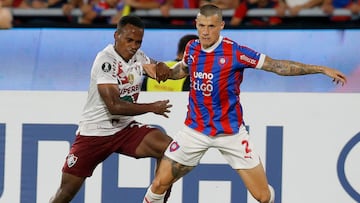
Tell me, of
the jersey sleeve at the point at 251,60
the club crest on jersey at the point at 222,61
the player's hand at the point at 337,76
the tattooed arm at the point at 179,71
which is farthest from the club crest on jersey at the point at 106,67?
the player's hand at the point at 337,76

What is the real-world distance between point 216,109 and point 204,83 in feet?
0.75

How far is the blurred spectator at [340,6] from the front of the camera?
12.2 m

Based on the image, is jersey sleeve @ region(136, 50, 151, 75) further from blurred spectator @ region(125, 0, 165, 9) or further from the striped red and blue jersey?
blurred spectator @ region(125, 0, 165, 9)

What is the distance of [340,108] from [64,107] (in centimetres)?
242

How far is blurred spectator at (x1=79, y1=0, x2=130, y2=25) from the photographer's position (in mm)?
12805

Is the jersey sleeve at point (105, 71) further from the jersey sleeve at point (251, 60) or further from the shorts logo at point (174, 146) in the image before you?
the jersey sleeve at point (251, 60)

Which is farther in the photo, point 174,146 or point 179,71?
point 179,71

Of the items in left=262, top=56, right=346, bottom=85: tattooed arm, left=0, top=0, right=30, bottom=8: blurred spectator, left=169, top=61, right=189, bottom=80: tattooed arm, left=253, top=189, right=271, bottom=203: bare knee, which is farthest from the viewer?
left=0, top=0, right=30, bottom=8: blurred spectator

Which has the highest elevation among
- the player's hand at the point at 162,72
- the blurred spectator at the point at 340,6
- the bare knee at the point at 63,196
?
the blurred spectator at the point at 340,6

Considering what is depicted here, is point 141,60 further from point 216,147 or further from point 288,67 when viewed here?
point 288,67

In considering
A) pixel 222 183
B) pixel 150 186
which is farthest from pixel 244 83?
pixel 150 186

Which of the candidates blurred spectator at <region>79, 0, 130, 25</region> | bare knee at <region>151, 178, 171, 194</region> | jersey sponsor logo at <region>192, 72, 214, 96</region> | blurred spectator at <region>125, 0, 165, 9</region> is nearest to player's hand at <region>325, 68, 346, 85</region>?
jersey sponsor logo at <region>192, 72, 214, 96</region>

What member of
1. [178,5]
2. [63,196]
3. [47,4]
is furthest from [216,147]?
[47,4]

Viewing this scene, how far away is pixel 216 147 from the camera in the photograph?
9.13 meters
